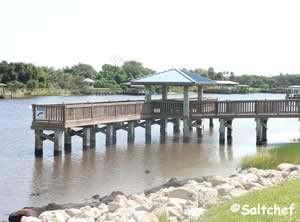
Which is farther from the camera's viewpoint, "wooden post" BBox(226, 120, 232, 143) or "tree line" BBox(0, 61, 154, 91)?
"tree line" BBox(0, 61, 154, 91)

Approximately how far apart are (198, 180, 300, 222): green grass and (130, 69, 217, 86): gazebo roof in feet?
59.5

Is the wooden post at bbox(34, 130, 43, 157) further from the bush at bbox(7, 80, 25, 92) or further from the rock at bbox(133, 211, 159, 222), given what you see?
the bush at bbox(7, 80, 25, 92)

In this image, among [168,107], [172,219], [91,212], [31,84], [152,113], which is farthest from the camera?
[31,84]

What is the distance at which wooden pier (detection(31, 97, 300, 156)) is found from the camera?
76.0 feet

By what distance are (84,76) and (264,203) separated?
129458mm

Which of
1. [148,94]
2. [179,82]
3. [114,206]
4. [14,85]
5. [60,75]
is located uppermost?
[60,75]

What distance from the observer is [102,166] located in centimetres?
2153

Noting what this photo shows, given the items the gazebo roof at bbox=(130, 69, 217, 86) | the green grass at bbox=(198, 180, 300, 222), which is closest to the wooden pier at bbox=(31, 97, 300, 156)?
the gazebo roof at bbox=(130, 69, 217, 86)

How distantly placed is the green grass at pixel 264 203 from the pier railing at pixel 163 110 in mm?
13597

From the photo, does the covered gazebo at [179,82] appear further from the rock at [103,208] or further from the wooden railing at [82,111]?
the rock at [103,208]

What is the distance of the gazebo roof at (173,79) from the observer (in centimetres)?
2948

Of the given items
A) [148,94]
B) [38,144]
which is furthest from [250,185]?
[148,94]

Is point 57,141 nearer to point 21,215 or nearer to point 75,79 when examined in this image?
point 21,215

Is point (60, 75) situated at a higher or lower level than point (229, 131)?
higher
